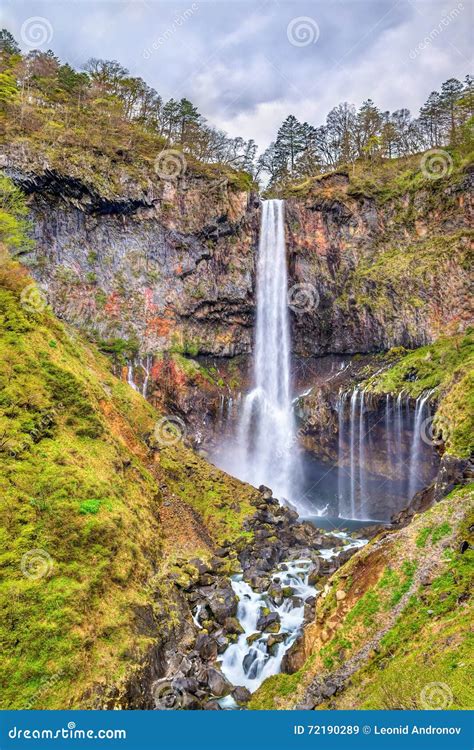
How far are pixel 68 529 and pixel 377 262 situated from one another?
33.9 meters

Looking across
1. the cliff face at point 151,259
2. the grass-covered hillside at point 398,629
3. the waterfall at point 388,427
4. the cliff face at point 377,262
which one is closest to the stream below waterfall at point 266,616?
the grass-covered hillside at point 398,629

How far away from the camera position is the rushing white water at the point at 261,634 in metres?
12.3

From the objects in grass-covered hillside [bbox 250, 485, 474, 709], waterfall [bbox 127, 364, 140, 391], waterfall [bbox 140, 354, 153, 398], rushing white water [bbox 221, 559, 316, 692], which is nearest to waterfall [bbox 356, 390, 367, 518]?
rushing white water [bbox 221, 559, 316, 692]

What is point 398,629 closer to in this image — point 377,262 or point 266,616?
point 266,616

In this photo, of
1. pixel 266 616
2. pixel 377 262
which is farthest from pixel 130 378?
pixel 377 262

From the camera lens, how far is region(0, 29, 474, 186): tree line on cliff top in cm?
3691

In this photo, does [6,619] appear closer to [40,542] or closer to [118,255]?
[40,542]

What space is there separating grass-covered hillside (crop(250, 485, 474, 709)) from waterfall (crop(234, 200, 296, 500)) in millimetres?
21633

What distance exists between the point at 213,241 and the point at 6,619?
3402cm

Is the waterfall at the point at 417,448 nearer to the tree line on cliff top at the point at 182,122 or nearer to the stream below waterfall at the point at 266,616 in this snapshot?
the stream below waterfall at the point at 266,616

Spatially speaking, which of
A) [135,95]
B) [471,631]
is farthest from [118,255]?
[471,631]

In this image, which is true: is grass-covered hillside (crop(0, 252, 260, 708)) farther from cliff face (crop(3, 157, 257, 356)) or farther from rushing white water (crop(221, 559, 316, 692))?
cliff face (crop(3, 157, 257, 356))

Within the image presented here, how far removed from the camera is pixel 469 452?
13.7 meters

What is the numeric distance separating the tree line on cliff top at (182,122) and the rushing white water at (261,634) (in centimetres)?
3411
